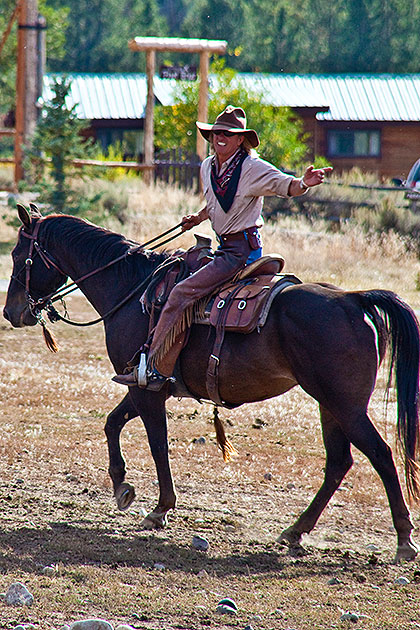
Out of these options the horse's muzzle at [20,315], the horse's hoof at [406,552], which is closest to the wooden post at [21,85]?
the horse's muzzle at [20,315]

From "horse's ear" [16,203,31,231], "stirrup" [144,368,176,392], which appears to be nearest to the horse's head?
"horse's ear" [16,203,31,231]

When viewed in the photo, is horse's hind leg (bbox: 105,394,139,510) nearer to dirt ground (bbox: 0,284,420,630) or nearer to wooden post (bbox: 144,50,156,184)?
dirt ground (bbox: 0,284,420,630)

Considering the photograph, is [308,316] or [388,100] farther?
[388,100]

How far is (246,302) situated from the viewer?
19.0 ft

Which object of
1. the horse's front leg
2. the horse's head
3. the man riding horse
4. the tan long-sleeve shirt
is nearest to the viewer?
the tan long-sleeve shirt

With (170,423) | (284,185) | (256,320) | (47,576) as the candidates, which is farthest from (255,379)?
(170,423)

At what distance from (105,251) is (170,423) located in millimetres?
2691

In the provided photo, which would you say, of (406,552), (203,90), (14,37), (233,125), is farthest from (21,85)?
(14,37)

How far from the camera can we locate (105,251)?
6680 mm

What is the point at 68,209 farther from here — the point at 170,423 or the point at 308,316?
the point at 308,316

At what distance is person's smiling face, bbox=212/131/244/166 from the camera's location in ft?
19.3

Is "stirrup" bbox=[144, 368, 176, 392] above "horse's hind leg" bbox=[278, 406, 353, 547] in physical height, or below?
above

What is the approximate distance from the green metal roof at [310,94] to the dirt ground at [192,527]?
1174 inches

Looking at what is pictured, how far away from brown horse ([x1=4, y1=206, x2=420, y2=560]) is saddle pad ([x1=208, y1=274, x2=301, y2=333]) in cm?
8
